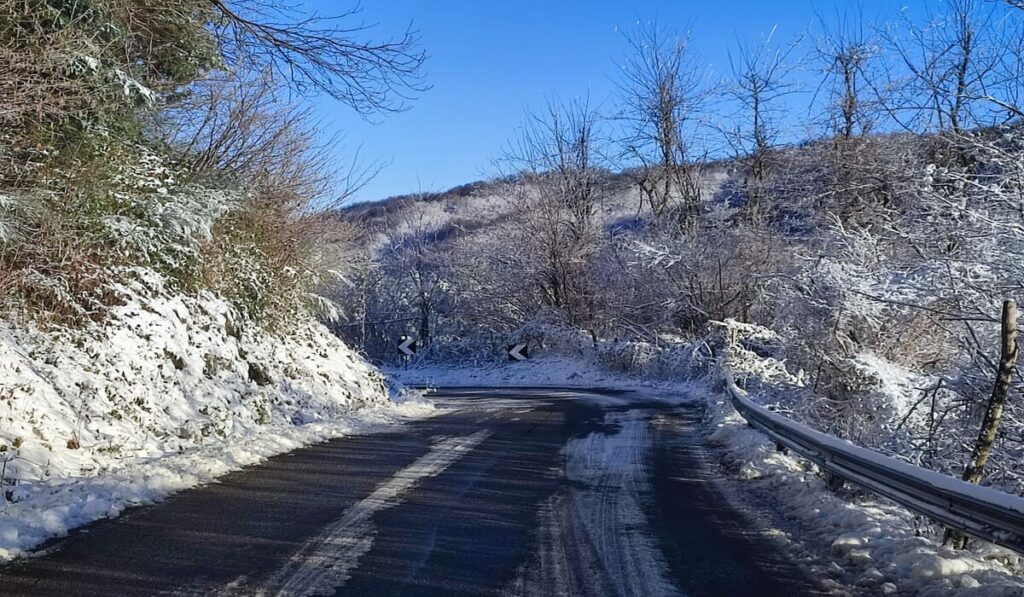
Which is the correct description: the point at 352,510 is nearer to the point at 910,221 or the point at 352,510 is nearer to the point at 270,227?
the point at 910,221

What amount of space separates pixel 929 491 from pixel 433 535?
350 cm

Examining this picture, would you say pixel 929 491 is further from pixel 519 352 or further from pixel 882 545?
pixel 519 352

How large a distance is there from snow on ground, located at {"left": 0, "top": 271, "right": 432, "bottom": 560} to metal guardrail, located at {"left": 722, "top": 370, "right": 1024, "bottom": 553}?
19.8 ft

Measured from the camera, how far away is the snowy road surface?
4.56m

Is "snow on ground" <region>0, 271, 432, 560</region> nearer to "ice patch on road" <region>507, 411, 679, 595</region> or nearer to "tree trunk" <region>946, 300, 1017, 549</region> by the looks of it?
"ice patch on road" <region>507, 411, 679, 595</region>

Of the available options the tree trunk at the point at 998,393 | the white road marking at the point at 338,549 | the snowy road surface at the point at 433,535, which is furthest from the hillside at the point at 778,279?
the white road marking at the point at 338,549

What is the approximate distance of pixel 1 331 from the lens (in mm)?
8477

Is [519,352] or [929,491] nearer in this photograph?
[929,491]

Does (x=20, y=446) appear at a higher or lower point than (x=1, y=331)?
lower

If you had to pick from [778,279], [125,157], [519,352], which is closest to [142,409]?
[125,157]

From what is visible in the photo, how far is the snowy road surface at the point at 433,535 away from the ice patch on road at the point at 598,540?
19mm

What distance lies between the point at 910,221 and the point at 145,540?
9356 millimetres

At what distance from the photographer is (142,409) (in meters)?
9.35

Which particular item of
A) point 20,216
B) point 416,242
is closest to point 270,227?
point 20,216
